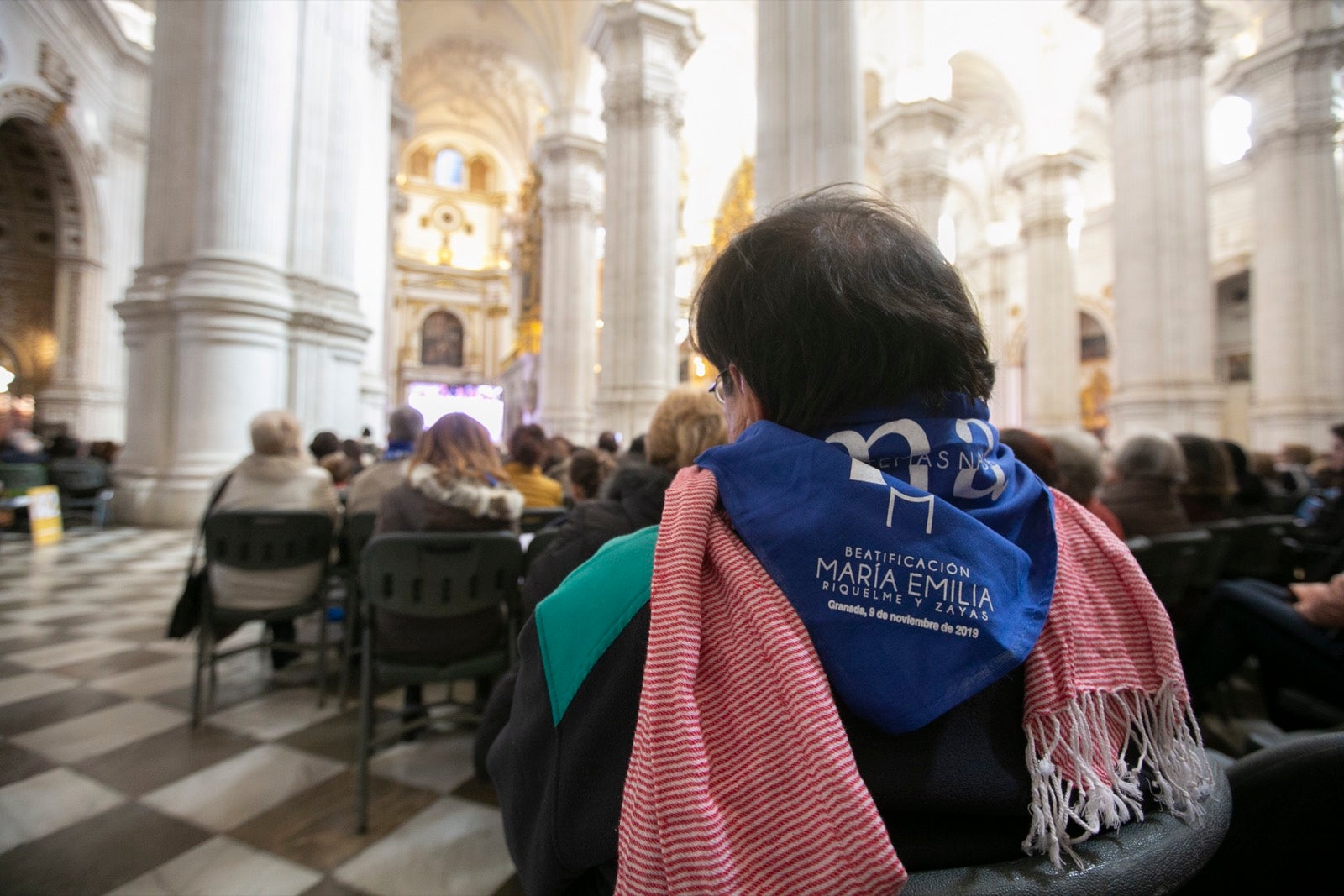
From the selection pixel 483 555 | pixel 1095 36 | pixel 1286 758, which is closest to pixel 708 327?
pixel 1286 758

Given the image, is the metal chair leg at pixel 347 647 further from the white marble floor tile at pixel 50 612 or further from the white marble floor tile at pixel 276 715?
the white marble floor tile at pixel 50 612

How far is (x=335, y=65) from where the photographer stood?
6.64 meters

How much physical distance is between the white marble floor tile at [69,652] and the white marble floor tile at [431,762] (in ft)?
6.15

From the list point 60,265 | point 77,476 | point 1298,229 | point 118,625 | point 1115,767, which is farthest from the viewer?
point 60,265

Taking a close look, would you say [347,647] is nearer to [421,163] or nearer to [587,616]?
[587,616]

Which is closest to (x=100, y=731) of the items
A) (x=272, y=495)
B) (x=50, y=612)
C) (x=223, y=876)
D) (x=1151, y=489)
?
(x=272, y=495)

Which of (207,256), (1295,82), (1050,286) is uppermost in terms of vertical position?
(1295,82)

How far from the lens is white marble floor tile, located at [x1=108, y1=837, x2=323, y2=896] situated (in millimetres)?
1520

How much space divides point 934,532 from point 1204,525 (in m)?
3.32

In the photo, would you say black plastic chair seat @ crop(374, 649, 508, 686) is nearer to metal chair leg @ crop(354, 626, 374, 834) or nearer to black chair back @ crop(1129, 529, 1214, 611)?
metal chair leg @ crop(354, 626, 374, 834)

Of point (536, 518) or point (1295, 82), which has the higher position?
point (1295, 82)

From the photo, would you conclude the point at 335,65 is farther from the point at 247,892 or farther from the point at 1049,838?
the point at 1049,838

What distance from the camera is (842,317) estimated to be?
2.28 ft

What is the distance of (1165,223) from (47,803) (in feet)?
36.0
